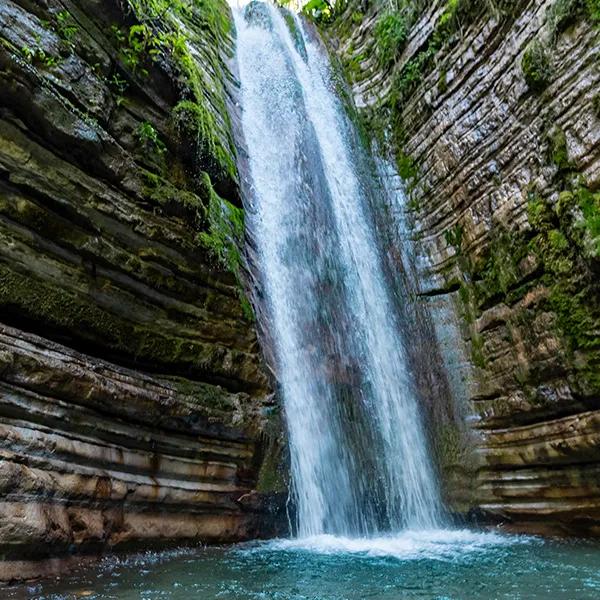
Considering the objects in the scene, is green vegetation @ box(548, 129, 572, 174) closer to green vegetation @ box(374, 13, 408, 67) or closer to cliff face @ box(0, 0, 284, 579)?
cliff face @ box(0, 0, 284, 579)

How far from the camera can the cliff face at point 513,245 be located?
5.90 m

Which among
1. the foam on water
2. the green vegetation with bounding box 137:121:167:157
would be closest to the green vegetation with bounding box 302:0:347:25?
the green vegetation with bounding box 137:121:167:157

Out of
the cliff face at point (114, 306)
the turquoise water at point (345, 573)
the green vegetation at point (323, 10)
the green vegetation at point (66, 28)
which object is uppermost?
the green vegetation at point (323, 10)

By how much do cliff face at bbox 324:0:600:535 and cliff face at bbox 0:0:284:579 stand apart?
334 cm

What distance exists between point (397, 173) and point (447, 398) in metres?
4.68

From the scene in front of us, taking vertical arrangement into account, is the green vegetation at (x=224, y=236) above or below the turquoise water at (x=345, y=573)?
above

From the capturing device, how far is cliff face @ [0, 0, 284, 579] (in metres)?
3.90

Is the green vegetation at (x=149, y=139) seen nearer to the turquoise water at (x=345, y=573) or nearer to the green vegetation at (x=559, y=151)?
the turquoise water at (x=345, y=573)

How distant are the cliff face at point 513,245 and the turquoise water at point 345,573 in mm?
1232

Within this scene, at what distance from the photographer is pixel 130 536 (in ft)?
14.3

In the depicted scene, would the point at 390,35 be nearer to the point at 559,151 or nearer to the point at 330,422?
the point at 559,151

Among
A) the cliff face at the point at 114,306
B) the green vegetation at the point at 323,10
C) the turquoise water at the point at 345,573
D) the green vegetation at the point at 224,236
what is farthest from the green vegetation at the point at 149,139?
the green vegetation at the point at 323,10

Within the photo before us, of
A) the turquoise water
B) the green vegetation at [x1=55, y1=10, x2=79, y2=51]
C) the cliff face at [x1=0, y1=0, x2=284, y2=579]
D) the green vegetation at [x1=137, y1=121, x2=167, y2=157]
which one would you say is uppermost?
the green vegetation at [x1=55, y1=10, x2=79, y2=51]

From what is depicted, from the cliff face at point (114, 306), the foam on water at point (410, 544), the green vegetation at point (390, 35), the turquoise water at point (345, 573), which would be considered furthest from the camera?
the green vegetation at point (390, 35)
